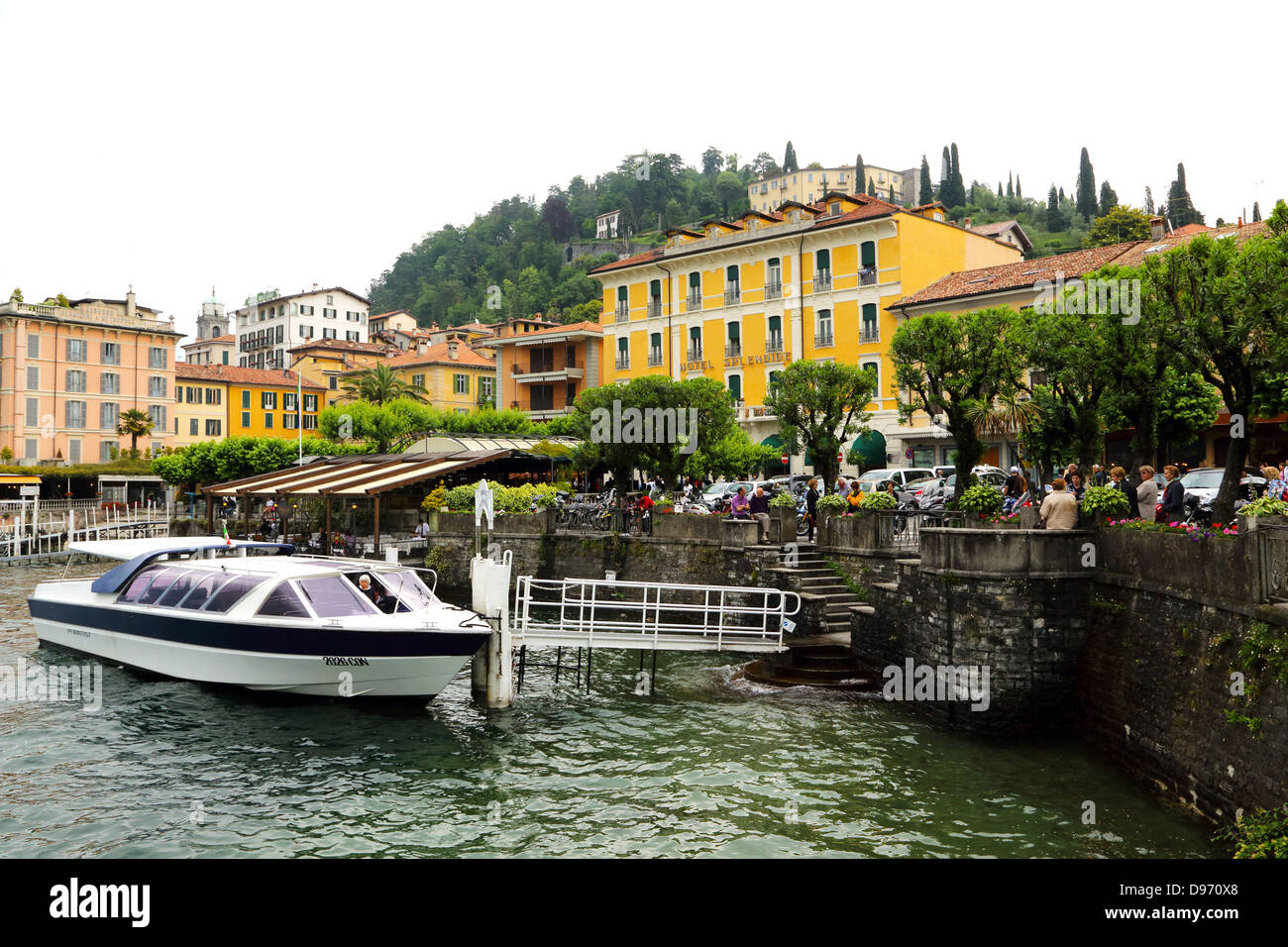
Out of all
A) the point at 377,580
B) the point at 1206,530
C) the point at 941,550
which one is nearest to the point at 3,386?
the point at 377,580

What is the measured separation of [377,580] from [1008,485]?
13.5m

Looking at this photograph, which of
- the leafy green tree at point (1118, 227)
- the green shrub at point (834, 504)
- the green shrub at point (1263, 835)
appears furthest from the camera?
the leafy green tree at point (1118, 227)

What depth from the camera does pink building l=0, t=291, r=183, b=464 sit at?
61.8m

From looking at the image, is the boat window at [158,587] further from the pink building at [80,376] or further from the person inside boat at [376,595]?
the pink building at [80,376]

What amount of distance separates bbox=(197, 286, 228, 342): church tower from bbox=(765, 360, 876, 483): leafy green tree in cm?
11386

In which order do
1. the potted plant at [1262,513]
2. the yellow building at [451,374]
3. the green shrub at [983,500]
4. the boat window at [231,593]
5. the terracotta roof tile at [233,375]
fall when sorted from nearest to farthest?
1. the potted plant at [1262,513]
2. the green shrub at [983,500]
3. the boat window at [231,593]
4. the yellow building at [451,374]
5. the terracotta roof tile at [233,375]

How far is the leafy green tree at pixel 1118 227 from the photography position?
69125mm

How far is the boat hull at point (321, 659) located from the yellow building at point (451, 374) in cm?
5362

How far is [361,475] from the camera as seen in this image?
38.2 metres

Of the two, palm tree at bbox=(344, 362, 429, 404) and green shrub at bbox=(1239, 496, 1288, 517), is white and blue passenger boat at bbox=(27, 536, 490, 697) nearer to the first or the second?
green shrub at bbox=(1239, 496, 1288, 517)

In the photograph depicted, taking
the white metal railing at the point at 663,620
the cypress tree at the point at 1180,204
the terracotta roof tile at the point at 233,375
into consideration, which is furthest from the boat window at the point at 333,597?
the cypress tree at the point at 1180,204

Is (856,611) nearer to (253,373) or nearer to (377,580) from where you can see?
(377,580)

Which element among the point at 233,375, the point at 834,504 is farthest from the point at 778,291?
the point at 233,375

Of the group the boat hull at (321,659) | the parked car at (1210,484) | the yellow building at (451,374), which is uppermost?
the yellow building at (451,374)
